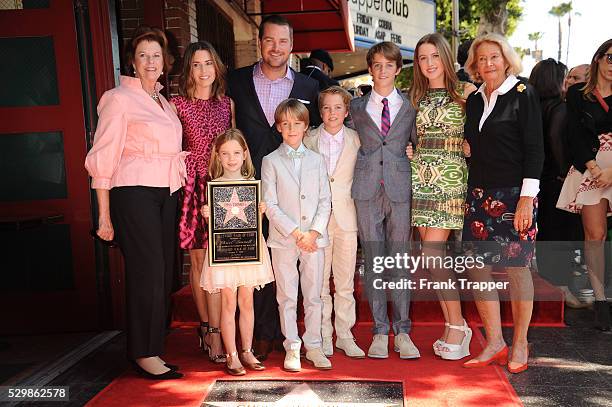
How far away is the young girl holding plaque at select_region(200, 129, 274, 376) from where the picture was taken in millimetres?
3768

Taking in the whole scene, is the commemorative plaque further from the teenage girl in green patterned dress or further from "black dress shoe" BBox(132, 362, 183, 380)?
the teenage girl in green patterned dress

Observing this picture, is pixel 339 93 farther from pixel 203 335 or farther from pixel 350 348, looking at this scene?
pixel 203 335

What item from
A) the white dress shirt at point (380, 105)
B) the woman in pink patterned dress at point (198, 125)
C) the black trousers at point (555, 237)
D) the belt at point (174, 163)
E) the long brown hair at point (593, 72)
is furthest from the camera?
the black trousers at point (555, 237)

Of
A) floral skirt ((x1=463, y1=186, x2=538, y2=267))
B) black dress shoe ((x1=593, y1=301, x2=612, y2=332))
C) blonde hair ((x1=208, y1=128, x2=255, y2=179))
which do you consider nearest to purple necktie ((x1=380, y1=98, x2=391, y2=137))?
floral skirt ((x1=463, y1=186, x2=538, y2=267))

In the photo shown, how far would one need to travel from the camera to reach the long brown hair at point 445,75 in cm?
388

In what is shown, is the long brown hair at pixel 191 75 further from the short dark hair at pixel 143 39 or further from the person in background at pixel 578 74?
the person in background at pixel 578 74

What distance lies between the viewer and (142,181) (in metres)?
3.69

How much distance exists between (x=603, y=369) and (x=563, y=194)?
1.68 meters

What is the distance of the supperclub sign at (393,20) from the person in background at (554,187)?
5043 millimetres

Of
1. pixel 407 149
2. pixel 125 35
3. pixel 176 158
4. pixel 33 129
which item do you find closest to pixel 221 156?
pixel 176 158

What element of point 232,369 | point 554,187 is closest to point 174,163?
point 232,369

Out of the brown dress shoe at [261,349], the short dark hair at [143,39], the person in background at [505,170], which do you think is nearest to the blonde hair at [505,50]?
the person in background at [505,170]

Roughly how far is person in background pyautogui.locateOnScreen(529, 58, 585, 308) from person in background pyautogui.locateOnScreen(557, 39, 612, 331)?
10.5 inches

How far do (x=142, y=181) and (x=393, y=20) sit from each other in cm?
851
